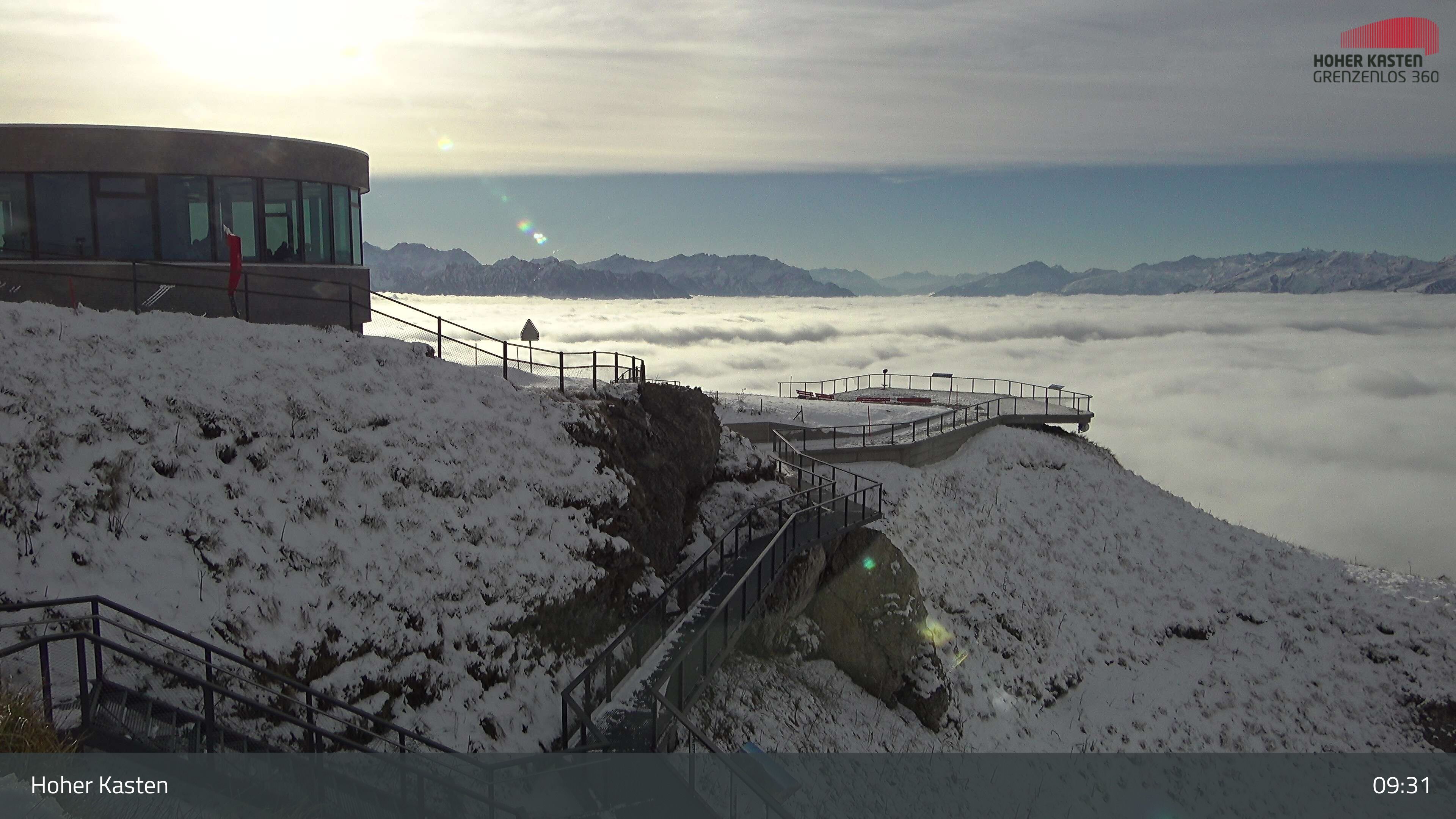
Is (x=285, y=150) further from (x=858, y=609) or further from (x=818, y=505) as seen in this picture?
(x=858, y=609)

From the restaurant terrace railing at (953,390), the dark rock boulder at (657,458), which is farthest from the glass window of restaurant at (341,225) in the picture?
the restaurant terrace railing at (953,390)

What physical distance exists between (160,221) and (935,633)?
20568 millimetres

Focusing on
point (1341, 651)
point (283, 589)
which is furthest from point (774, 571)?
point (1341, 651)

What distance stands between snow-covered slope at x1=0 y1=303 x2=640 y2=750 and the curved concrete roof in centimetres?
621

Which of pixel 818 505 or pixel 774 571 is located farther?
pixel 818 505

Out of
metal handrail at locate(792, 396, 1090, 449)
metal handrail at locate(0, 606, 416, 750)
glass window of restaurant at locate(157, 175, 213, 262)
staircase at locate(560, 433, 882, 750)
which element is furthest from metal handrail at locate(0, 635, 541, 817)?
metal handrail at locate(792, 396, 1090, 449)

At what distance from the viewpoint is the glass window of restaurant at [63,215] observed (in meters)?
18.9

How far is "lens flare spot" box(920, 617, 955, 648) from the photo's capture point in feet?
65.0

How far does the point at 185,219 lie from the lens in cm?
1967

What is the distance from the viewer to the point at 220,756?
8.27 meters

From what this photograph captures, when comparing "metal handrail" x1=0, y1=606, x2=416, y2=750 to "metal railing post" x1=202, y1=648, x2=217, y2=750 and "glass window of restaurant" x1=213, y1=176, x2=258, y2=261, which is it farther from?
"glass window of restaurant" x1=213, y1=176, x2=258, y2=261

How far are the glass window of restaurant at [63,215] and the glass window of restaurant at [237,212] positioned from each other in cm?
253

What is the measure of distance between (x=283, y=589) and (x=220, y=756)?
3.03 meters

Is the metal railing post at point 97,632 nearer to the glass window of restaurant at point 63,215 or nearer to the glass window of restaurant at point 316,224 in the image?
the glass window of restaurant at point 63,215
